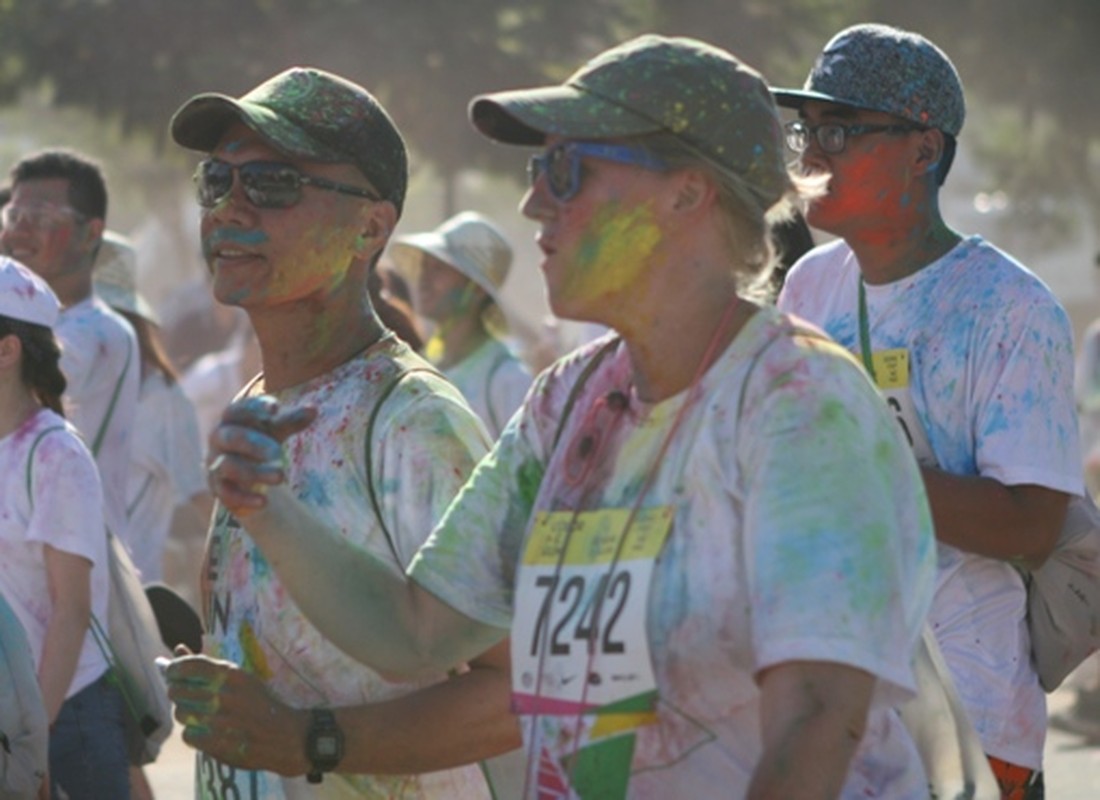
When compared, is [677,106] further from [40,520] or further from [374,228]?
[40,520]

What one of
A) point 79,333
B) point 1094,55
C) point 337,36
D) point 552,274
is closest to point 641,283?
point 552,274

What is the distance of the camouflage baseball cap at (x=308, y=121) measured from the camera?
14.1ft

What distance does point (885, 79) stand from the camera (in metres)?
4.95

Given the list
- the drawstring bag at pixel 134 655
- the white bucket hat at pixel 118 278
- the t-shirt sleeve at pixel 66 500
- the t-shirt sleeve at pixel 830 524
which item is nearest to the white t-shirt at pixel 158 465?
the white bucket hat at pixel 118 278

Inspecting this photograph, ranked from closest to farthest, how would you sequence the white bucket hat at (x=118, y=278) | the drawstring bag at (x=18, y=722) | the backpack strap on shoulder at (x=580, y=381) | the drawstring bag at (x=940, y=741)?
the drawstring bag at (x=940, y=741), the backpack strap on shoulder at (x=580, y=381), the drawstring bag at (x=18, y=722), the white bucket hat at (x=118, y=278)

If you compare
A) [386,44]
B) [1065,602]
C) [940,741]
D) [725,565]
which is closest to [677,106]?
[725,565]

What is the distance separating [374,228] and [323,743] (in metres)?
0.99

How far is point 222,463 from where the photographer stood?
10.8 feet

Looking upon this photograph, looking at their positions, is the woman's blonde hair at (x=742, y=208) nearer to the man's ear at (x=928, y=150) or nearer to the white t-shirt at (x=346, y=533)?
the white t-shirt at (x=346, y=533)

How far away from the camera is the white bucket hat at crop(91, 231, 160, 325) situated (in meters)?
9.10

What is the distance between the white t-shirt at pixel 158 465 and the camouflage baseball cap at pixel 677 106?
5.26 meters

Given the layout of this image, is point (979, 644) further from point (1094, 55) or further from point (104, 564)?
point (1094, 55)

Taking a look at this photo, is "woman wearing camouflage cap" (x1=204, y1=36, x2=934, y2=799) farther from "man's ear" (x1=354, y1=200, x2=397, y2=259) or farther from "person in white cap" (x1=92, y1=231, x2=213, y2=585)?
"person in white cap" (x1=92, y1=231, x2=213, y2=585)

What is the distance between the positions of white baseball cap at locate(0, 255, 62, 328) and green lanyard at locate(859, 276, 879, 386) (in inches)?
81.6
